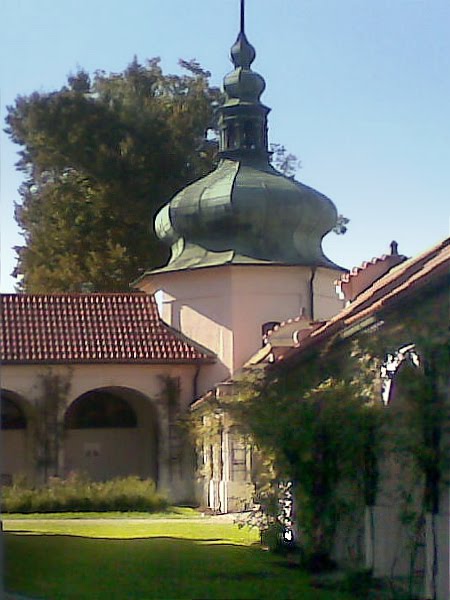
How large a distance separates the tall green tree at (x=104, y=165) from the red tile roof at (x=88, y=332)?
17 centimetres

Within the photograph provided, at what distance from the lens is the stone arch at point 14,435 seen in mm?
9148

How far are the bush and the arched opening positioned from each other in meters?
0.15

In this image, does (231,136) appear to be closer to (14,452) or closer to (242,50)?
(242,50)

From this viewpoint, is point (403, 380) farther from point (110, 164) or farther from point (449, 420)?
point (110, 164)

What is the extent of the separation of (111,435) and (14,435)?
82 centimetres

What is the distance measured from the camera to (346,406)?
860cm

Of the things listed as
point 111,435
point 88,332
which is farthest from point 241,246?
point 111,435

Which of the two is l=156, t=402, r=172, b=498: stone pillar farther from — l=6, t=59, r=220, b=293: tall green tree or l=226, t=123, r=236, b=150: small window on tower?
l=226, t=123, r=236, b=150: small window on tower

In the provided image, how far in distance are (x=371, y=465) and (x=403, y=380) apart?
0.79 meters

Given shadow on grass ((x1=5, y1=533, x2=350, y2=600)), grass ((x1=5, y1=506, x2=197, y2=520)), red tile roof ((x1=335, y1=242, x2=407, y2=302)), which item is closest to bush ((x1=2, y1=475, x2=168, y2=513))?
grass ((x1=5, y1=506, x2=197, y2=520))

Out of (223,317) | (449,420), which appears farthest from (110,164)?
(449,420)

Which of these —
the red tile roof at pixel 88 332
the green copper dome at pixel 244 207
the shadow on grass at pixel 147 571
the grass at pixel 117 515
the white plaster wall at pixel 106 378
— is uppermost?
the green copper dome at pixel 244 207

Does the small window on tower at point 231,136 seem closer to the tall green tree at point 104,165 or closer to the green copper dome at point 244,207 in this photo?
the green copper dome at point 244,207

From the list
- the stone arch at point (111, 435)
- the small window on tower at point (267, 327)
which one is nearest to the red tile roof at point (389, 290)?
the small window on tower at point (267, 327)
